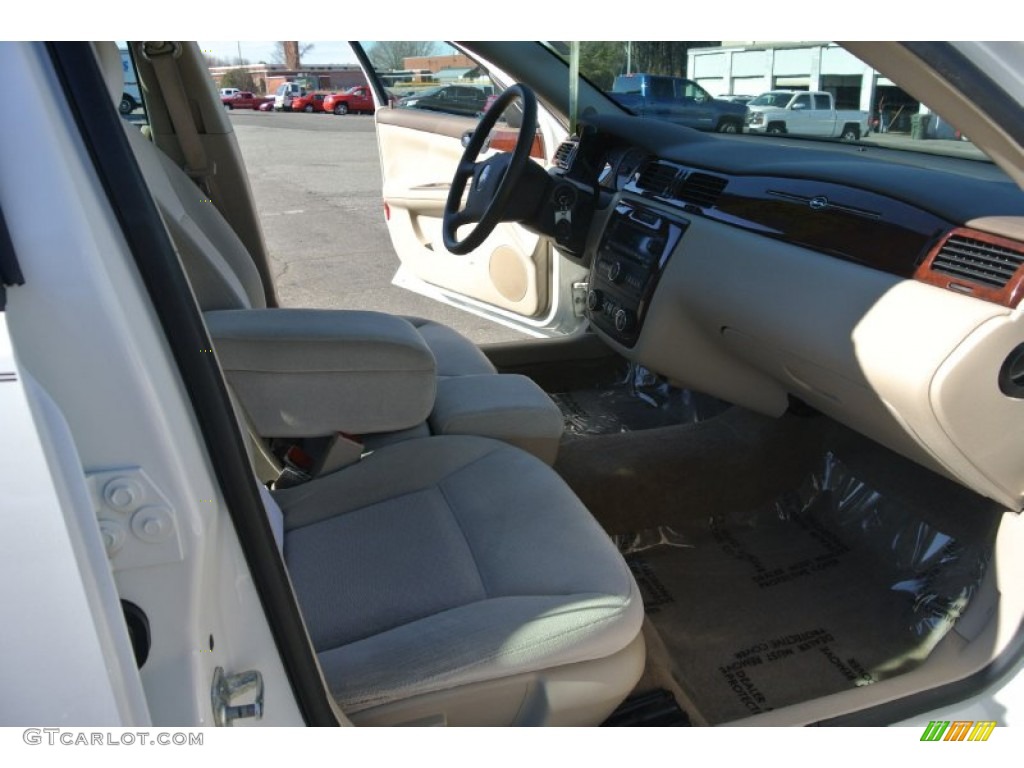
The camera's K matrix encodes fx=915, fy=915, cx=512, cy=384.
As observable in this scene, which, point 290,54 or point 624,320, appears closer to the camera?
point 290,54

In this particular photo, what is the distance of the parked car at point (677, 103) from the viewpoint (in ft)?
6.87

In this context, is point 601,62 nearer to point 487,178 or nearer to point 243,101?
point 487,178

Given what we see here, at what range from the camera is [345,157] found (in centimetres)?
950

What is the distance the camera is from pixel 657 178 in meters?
2.11

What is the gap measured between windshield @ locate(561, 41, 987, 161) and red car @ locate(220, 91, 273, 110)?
895mm

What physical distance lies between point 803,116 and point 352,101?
2.06 m

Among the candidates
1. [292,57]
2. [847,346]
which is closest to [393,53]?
[292,57]

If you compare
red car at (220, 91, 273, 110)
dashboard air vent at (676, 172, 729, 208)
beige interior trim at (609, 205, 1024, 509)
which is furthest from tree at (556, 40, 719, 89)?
red car at (220, 91, 273, 110)

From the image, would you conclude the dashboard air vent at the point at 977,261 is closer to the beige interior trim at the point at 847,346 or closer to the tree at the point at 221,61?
the beige interior trim at the point at 847,346

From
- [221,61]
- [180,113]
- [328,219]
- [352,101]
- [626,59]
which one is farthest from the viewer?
[328,219]

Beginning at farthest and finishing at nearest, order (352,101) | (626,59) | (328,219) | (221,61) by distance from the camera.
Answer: (328,219), (352,101), (221,61), (626,59)

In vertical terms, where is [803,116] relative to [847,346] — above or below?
above

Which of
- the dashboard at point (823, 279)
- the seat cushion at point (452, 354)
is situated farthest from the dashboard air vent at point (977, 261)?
the seat cushion at point (452, 354)
